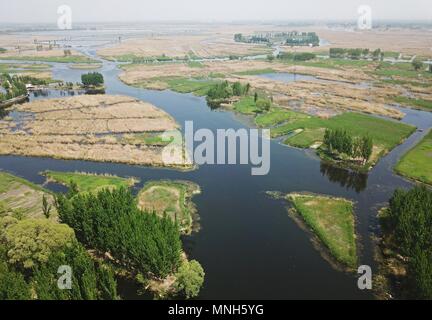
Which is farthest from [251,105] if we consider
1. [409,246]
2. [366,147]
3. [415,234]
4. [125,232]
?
[125,232]

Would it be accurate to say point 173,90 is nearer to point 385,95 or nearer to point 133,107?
point 133,107

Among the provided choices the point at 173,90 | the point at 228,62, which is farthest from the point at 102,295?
the point at 228,62

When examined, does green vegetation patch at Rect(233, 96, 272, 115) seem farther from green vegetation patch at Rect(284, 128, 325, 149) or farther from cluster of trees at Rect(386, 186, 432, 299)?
cluster of trees at Rect(386, 186, 432, 299)

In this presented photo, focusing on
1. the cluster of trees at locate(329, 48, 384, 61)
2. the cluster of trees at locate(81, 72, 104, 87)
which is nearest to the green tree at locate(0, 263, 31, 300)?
the cluster of trees at locate(81, 72, 104, 87)

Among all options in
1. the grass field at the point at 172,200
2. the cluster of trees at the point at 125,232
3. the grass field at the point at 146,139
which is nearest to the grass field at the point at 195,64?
the grass field at the point at 146,139

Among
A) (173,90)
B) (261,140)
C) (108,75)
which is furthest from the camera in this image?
(108,75)

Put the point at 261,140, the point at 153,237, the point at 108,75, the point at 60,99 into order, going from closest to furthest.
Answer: the point at 153,237 → the point at 261,140 → the point at 60,99 → the point at 108,75

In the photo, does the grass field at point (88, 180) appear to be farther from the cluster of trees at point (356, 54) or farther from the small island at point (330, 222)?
the cluster of trees at point (356, 54)
